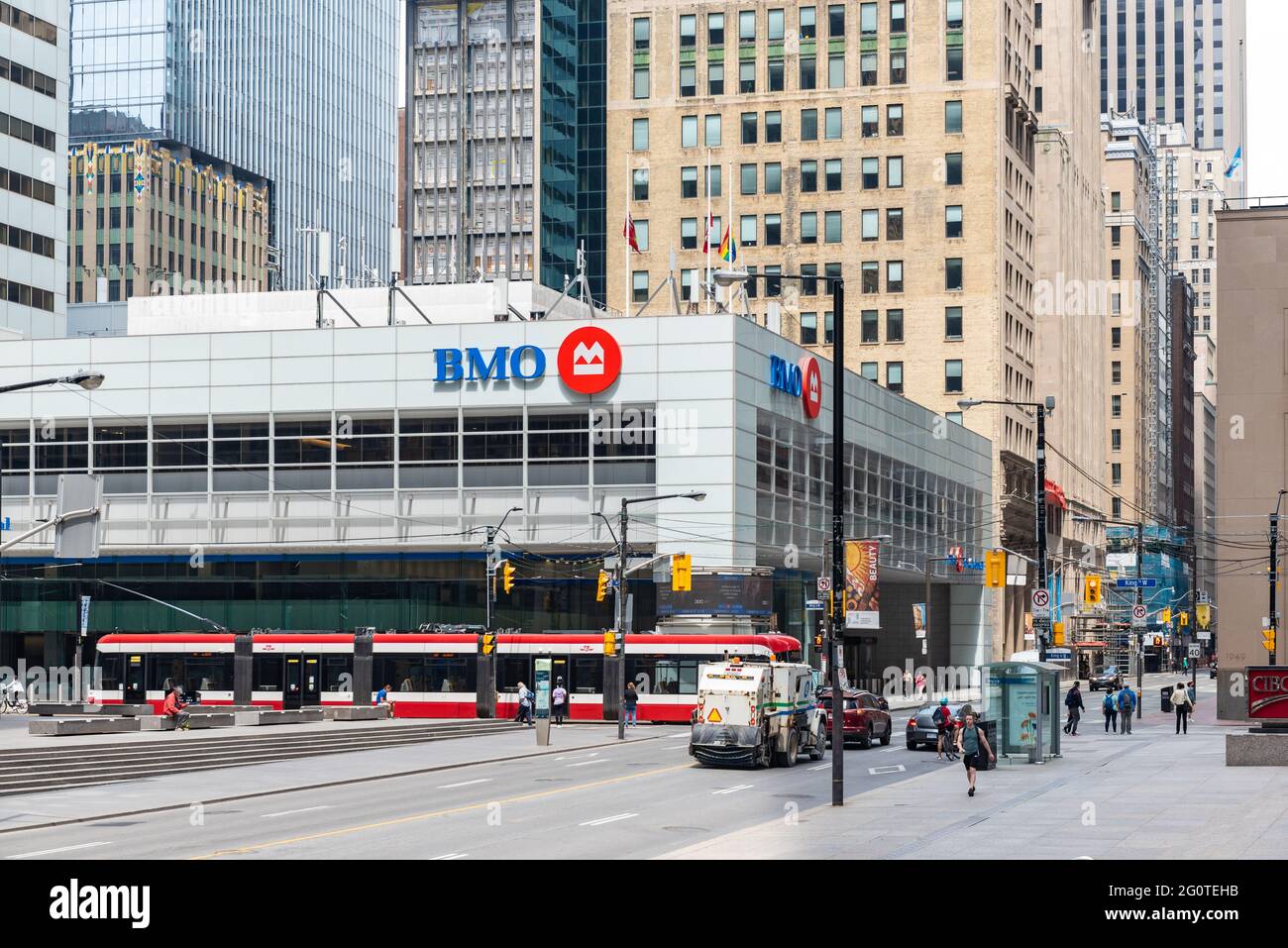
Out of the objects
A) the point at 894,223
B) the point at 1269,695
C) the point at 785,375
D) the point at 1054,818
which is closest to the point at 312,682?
the point at 785,375

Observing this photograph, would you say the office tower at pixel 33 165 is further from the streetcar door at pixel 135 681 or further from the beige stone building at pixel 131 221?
the beige stone building at pixel 131 221

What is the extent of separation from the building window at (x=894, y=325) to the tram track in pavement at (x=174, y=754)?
64135 mm

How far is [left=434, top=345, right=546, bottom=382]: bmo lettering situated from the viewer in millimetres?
71938

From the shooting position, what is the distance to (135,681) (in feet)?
205

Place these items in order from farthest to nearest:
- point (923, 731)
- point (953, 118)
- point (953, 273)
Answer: point (953, 118) < point (953, 273) < point (923, 731)

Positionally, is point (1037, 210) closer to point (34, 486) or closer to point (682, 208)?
point (682, 208)

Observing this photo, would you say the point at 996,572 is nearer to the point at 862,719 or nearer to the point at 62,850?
the point at 862,719

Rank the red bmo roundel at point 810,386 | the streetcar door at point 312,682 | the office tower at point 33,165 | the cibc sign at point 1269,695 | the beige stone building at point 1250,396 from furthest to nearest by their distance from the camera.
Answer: the office tower at point 33,165 < the red bmo roundel at point 810,386 < the streetcar door at point 312,682 < the beige stone building at point 1250,396 < the cibc sign at point 1269,695

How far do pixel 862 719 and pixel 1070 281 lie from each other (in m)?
98.6

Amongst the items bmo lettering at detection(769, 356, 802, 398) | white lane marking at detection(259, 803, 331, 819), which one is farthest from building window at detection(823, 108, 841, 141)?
white lane marking at detection(259, 803, 331, 819)

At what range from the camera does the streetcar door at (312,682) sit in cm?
6059

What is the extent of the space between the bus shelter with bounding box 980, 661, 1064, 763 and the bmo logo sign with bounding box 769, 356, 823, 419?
1334 inches

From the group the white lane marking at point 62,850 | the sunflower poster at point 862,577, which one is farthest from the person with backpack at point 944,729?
the white lane marking at point 62,850

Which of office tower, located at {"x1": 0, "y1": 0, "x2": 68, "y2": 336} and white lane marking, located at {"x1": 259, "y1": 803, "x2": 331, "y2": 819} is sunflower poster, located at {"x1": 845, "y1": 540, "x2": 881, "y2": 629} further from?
office tower, located at {"x1": 0, "y1": 0, "x2": 68, "y2": 336}
